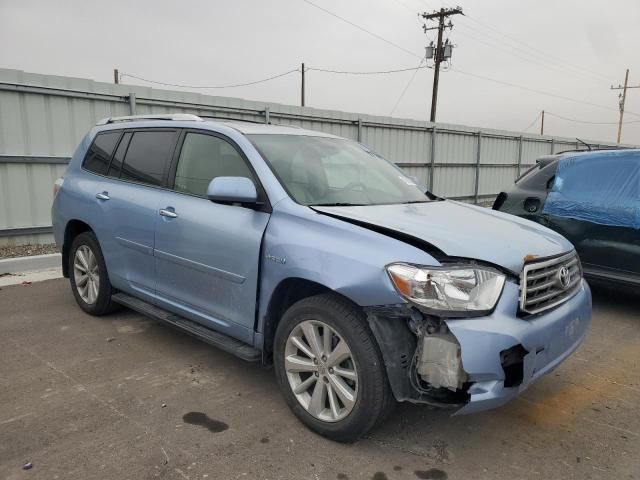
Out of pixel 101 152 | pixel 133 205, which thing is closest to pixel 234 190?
pixel 133 205

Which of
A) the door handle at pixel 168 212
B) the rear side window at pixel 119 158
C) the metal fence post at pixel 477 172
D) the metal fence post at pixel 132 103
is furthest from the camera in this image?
the metal fence post at pixel 477 172

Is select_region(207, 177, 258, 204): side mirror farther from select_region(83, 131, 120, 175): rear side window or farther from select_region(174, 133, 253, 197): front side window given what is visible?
select_region(83, 131, 120, 175): rear side window

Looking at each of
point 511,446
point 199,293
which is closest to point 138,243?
point 199,293

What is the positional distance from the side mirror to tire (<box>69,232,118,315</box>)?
6.21 ft

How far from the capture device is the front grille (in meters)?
2.66

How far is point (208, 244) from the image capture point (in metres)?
3.35

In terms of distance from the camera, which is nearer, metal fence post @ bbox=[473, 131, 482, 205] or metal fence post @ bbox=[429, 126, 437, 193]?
metal fence post @ bbox=[429, 126, 437, 193]

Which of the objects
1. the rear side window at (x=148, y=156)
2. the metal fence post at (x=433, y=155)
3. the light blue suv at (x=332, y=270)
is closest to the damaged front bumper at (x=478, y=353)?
the light blue suv at (x=332, y=270)

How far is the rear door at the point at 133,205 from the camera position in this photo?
12.9 ft

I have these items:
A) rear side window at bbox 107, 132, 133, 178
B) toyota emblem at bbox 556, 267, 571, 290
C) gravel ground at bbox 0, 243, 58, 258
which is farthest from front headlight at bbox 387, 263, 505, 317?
gravel ground at bbox 0, 243, 58, 258

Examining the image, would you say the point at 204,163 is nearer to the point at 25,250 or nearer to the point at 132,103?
the point at 25,250

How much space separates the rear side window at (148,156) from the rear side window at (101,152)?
327 mm

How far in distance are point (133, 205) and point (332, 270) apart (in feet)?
6.87

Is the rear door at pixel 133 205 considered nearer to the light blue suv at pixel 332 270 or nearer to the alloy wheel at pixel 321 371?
the light blue suv at pixel 332 270
